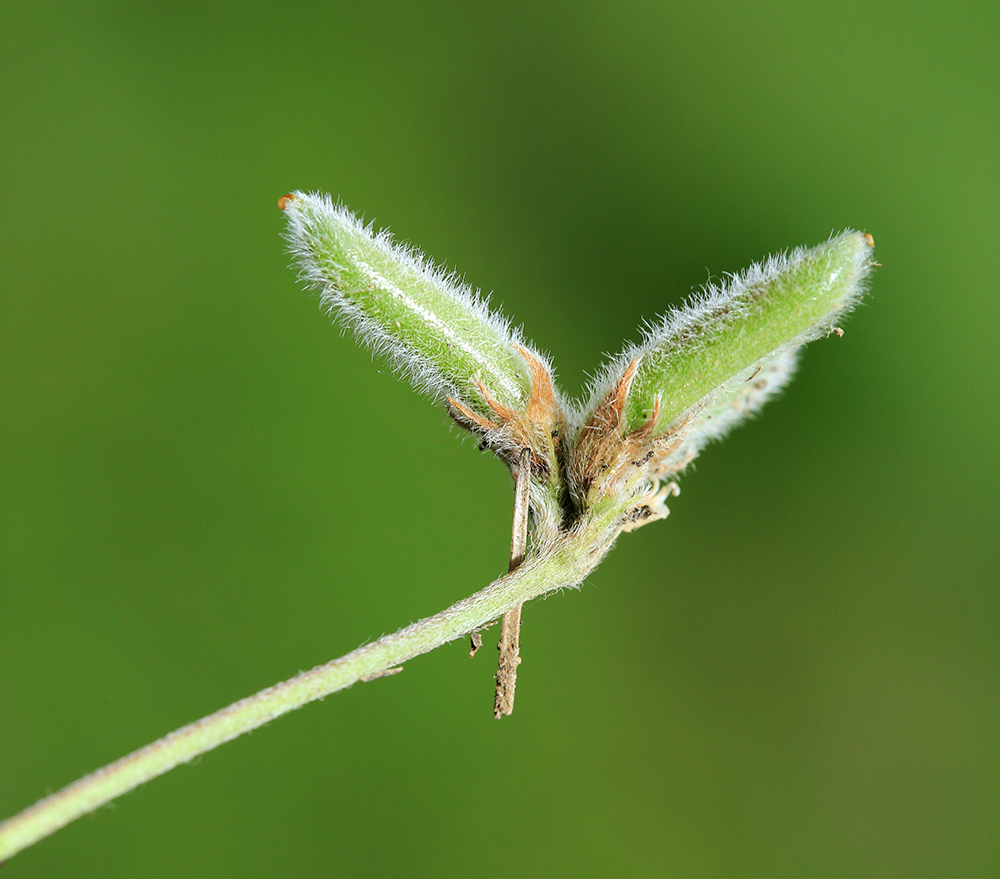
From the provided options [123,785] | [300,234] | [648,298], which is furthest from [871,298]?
[123,785]

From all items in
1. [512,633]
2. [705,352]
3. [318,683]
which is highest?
[705,352]

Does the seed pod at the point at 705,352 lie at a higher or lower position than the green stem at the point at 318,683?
higher

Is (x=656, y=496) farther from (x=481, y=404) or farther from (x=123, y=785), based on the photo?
(x=123, y=785)

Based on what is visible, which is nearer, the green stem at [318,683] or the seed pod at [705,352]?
the green stem at [318,683]

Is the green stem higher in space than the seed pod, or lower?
lower

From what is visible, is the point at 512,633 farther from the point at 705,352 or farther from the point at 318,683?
the point at 705,352

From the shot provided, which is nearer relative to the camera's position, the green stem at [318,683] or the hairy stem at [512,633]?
the green stem at [318,683]

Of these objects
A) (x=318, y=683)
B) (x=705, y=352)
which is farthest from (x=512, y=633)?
(x=705, y=352)

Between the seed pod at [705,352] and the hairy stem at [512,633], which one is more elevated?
the seed pod at [705,352]

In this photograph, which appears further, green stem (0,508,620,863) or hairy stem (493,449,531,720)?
hairy stem (493,449,531,720)
